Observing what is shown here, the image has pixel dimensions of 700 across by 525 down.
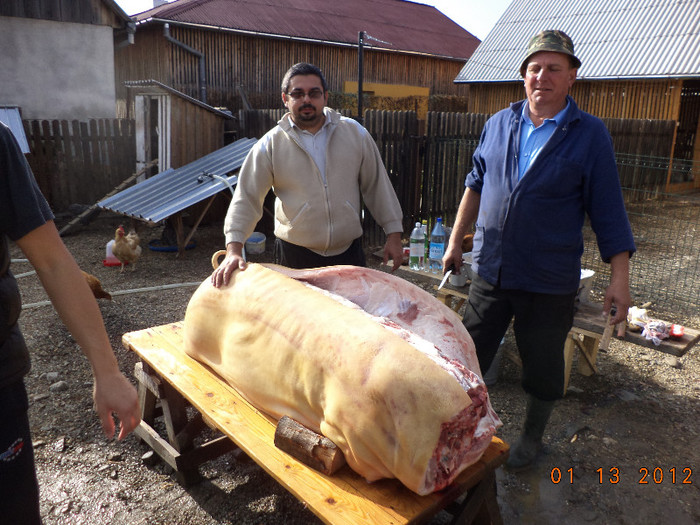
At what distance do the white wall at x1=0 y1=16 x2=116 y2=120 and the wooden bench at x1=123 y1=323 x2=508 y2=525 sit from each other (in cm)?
1000

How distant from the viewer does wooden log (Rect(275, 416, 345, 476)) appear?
73.5 inches

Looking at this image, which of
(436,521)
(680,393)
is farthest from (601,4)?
(436,521)

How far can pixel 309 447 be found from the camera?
6.20 ft

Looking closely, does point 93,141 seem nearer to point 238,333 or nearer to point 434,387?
point 238,333

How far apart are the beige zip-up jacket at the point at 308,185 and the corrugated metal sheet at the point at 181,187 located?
3592 millimetres

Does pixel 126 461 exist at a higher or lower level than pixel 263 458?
lower

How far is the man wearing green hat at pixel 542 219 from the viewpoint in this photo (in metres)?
2.52

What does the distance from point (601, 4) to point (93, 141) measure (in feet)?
47.0

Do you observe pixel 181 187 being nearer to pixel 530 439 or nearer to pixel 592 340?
pixel 592 340

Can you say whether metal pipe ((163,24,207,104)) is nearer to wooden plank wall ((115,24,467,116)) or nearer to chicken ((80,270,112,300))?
wooden plank wall ((115,24,467,116))

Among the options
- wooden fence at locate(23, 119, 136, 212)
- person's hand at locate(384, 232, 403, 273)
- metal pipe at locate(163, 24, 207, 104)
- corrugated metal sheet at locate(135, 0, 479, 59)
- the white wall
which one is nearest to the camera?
person's hand at locate(384, 232, 403, 273)

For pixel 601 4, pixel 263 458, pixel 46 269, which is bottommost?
pixel 263 458

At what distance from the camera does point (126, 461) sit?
306 cm
